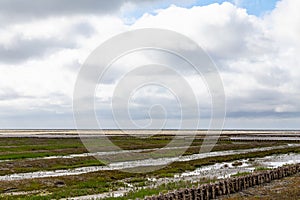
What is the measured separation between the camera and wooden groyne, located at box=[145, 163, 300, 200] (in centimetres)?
2289

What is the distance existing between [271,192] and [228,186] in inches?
116

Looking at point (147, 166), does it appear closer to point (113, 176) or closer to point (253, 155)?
point (113, 176)

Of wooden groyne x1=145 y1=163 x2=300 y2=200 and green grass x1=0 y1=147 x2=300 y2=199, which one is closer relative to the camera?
wooden groyne x1=145 y1=163 x2=300 y2=200

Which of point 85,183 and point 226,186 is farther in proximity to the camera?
point 85,183

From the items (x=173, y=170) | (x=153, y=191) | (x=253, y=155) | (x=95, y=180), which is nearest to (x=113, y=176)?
A: (x=95, y=180)

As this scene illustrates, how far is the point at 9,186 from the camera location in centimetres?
2944

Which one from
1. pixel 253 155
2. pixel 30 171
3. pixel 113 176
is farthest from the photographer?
pixel 253 155

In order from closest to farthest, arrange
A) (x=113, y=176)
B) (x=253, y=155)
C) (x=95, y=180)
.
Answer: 1. (x=95, y=180)
2. (x=113, y=176)
3. (x=253, y=155)

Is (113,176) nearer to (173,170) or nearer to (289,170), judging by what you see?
(173,170)

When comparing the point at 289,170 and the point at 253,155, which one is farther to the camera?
the point at 253,155

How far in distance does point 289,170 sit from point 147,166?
1528 centimetres

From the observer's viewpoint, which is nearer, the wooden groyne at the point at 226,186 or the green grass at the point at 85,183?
the wooden groyne at the point at 226,186

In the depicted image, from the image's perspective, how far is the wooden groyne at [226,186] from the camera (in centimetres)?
2289

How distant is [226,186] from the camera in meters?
27.2
